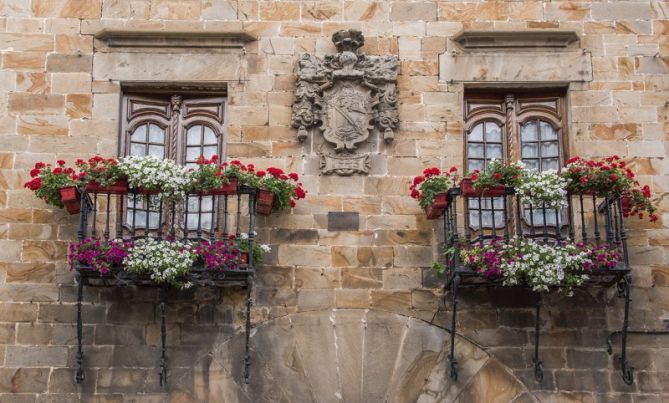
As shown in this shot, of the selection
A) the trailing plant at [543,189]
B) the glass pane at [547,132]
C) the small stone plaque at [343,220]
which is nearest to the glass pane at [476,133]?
the glass pane at [547,132]

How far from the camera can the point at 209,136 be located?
12.6m

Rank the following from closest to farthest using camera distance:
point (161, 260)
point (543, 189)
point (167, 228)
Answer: point (161, 260)
point (543, 189)
point (167, 228)

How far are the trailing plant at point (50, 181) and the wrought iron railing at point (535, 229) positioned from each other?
11.2 feet

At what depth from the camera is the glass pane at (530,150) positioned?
41.2 feet

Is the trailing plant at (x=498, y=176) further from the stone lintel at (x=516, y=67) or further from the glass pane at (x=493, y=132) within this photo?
the stone lintel at (x=516, y=67)

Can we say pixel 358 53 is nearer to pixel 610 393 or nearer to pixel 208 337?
pixel 208 337

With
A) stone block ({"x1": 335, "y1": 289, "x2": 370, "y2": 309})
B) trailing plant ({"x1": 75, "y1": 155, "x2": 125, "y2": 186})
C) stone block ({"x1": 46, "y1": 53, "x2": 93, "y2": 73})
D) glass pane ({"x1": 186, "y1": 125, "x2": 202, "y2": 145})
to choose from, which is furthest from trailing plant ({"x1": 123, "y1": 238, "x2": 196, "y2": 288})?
stone block ({"x1": 46, "y1": 53, "x2": 93, "y2": 73})

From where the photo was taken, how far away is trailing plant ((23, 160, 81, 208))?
37.8ft

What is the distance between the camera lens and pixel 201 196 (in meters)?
11.6

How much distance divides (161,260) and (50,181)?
4.47 feet

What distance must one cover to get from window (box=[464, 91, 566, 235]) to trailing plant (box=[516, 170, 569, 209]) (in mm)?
1053

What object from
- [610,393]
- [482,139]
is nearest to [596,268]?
[610,393]

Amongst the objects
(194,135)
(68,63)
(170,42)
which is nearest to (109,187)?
(194,135)

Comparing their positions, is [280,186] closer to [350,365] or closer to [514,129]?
[350,365]
